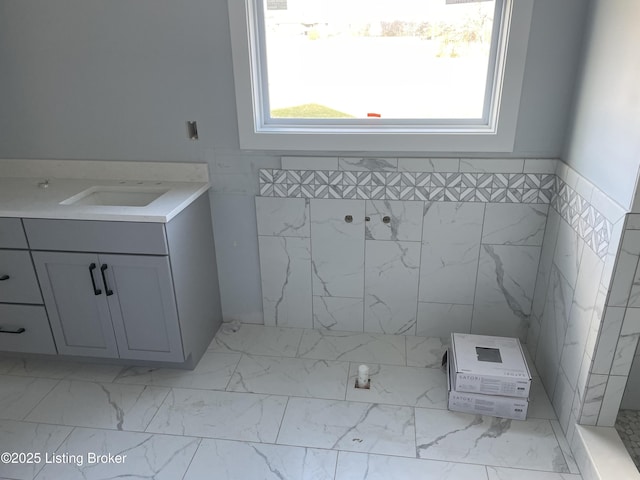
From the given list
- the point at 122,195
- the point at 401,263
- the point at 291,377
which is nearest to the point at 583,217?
the point at 401,263

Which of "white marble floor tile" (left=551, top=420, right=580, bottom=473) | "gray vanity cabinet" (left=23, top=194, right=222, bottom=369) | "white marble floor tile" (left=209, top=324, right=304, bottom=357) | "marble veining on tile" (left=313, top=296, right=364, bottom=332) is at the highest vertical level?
"gray vanity cabinet" (left=23, top=194, right=222, bottom=369)

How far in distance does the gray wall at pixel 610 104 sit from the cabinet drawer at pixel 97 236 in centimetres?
171

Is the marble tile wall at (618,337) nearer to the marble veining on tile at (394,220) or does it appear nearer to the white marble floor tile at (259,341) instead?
the marble veining on tile at (394,220)

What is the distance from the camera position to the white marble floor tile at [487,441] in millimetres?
1821

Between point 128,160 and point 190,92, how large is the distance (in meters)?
0.50

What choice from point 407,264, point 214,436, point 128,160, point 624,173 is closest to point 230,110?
point 128,160

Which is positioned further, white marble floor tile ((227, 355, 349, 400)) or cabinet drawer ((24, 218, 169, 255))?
white marble floor tile ((227, 355, 349, 400))

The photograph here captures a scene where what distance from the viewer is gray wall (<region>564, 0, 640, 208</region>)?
4.97ft

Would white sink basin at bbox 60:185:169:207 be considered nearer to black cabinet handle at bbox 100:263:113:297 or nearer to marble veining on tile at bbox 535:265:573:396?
black cabinet handle at bbox 100:263:113:297

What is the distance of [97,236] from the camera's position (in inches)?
79.0

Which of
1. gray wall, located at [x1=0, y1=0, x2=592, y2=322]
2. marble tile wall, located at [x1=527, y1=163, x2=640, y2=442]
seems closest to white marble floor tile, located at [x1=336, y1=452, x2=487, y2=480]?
marble tile wall, located at [x1=527, y1=163, x2=640, y2=442]

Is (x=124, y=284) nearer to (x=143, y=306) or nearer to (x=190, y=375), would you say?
(x=143, y=306)

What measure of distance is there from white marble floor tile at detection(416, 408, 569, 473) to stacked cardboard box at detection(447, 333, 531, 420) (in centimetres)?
4

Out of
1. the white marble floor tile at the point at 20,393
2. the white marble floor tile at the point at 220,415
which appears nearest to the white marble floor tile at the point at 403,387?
the white marble floor tile at the point at 220,415
